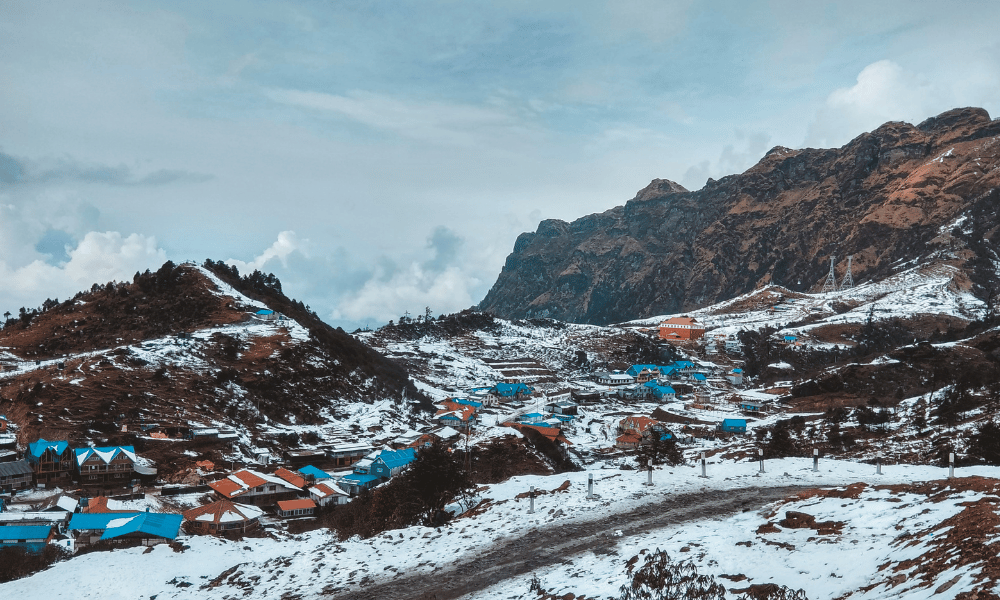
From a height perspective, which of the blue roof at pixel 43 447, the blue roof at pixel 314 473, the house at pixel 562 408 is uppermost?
the blue roof at pixel 43 447

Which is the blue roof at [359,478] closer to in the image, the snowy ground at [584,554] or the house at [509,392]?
the snowy ground at [584,554]

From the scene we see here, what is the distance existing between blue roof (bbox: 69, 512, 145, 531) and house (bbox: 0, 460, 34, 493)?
34.2ft

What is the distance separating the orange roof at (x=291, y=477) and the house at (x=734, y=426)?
43.8 m

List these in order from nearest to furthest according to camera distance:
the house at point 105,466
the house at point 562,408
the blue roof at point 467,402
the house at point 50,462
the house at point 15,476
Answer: the house at point 15,476 → the house at point 50,462 → the house at point 105,466 → the blue roof at point 467,402 → the house at point 562,408

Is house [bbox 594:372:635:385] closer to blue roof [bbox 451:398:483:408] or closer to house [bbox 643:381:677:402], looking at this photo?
house [bbox 643:381:677:402]

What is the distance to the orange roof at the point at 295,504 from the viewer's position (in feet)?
135

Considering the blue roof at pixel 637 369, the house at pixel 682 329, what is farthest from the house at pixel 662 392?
the house at pixel 682 329

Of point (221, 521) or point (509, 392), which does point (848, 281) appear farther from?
point (221, 521)

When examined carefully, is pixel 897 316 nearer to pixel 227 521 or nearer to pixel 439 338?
pixel 439 338

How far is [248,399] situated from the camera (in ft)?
205

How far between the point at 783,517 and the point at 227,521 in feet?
102

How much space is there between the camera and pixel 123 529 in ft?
104

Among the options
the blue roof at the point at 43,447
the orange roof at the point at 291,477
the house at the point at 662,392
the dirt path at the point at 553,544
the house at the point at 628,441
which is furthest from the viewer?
the house at the point at 662,392

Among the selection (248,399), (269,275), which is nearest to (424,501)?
(248,399)
